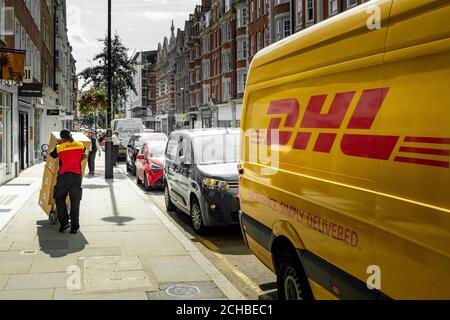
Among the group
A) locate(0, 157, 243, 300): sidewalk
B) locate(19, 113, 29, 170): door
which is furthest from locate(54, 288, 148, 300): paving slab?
locate(19, 113, 29, 170): door

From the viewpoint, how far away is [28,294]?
5.44 metres

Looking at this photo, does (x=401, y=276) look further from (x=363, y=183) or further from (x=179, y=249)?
(x=179, y=249)

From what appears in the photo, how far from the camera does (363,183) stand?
3.25 meters

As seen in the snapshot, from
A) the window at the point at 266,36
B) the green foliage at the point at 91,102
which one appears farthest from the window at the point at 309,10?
the green foliage at the point at 91,102

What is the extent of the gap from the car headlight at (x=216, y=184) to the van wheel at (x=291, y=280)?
148 inches

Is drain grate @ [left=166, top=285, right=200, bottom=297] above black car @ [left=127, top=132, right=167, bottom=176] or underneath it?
underneath

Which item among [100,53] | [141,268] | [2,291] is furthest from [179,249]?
[100,53]

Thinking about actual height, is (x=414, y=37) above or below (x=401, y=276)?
above

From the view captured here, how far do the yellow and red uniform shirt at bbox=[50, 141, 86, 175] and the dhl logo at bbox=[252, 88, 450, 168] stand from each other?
16.6 feet

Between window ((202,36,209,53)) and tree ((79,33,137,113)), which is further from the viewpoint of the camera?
tree ((79,33,137,113))

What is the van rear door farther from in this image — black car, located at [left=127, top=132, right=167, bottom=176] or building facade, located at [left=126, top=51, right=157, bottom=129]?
building facade, located at [left=126, top=51, right=157, bottom=129]

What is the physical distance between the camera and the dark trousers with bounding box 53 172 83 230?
8.81 m

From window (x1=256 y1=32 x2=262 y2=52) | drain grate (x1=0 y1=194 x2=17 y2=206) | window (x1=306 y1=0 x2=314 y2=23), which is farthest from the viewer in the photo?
window (x1=256 y1=32 x2=262 y2=52)

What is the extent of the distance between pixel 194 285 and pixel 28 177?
15.4 m
